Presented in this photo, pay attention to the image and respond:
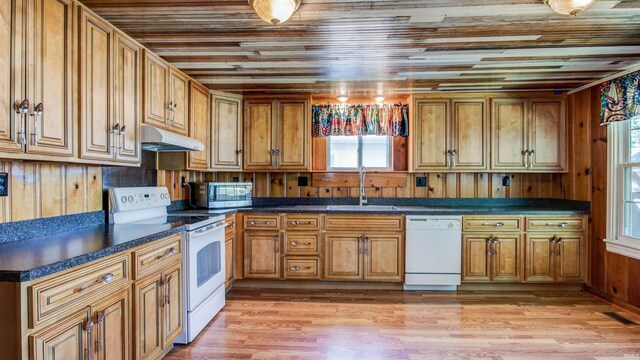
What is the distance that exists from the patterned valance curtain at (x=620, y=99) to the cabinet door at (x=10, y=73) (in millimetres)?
4224

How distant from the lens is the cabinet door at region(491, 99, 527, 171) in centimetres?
372

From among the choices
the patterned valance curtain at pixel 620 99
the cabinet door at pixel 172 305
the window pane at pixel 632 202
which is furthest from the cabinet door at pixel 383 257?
the patterned valance curtain at pixel 620 99

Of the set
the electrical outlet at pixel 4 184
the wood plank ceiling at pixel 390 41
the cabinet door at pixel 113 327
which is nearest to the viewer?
the cabinet door at pixel 113 327

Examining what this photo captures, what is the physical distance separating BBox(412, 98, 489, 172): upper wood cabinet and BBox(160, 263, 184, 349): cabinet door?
264 centimetres

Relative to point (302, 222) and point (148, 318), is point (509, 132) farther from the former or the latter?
point (148, 318)

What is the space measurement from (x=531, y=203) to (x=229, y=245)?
3.44 metres

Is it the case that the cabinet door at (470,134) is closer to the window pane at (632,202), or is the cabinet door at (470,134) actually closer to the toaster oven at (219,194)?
the window pane at (632,202)

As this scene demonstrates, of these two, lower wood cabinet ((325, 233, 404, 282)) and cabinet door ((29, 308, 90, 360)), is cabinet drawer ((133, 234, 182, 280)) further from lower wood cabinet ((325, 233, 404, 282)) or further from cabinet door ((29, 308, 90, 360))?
lower wood cabinet ((325, 233, 404, 282))

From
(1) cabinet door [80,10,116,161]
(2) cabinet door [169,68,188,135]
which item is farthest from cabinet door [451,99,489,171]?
(1) cabinet door [80,10,116,161]

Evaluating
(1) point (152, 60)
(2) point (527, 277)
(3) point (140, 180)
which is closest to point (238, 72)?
(1) point (152, 60)

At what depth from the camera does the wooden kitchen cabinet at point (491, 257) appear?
3.44m

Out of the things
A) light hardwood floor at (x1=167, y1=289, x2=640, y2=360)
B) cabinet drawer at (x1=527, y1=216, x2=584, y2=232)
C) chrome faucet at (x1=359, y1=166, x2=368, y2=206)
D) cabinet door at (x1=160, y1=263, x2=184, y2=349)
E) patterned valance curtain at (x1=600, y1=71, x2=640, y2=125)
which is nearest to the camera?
cabinet door at (x1=160, y1=263, x2=184, y2=349)

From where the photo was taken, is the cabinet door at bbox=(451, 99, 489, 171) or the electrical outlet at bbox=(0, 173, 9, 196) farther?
the cabinet door at bbox=(451, 99, 489, 171)

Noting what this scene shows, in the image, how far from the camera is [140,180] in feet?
9.46
